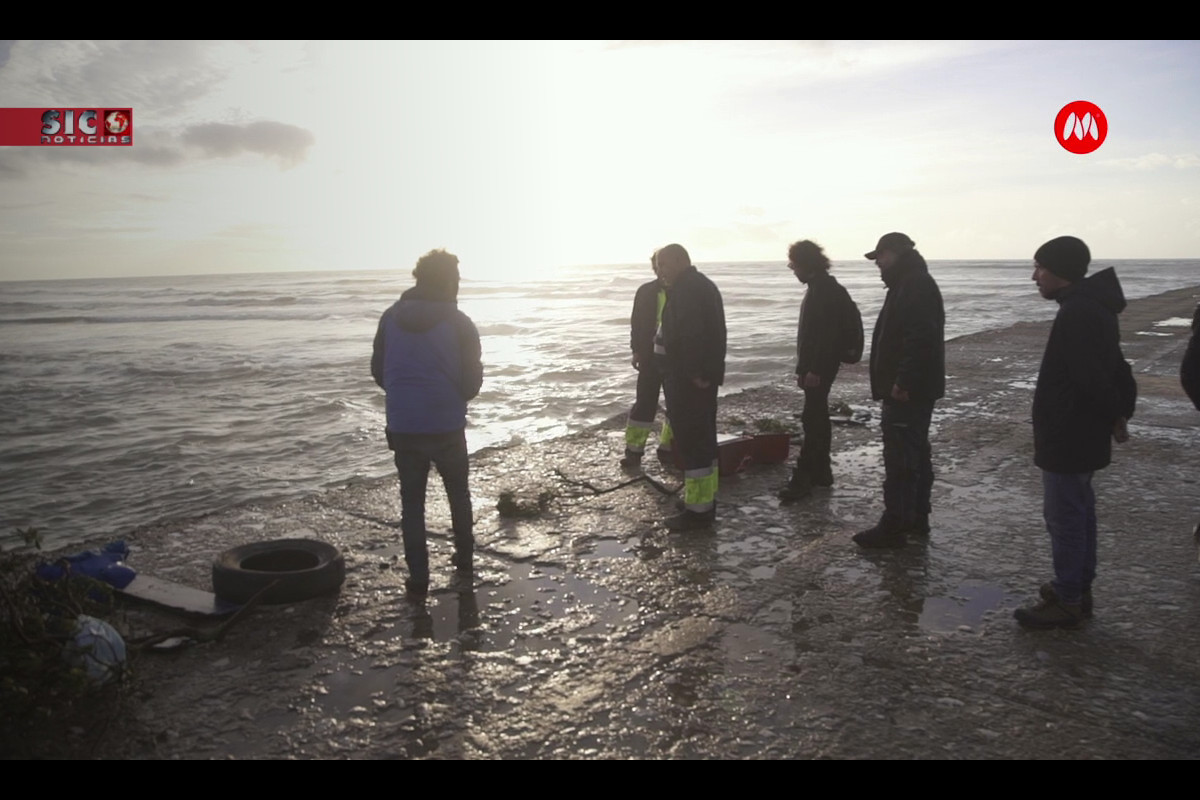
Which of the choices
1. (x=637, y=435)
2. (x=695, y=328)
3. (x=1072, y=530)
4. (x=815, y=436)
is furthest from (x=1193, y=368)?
(x=637, y=435)

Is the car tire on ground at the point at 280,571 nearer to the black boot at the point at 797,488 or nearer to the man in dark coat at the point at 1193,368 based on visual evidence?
the black boot at the point at 797,488

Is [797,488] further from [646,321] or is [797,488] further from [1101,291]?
[1101,291]

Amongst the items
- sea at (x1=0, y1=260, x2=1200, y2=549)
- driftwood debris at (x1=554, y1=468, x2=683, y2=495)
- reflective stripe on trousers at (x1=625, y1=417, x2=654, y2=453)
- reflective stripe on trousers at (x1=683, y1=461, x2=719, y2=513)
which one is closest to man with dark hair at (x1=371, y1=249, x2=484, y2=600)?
reflective stripe on trousers at (x1=683, y1=461, x2=719, y2=513)

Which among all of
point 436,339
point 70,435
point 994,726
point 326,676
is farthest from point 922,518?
point 70,435

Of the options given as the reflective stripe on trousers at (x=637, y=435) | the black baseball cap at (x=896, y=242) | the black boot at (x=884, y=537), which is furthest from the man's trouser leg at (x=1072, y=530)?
the reflective stripe on trousers at (x=637, y=435)

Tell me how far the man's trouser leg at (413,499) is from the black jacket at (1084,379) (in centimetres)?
362

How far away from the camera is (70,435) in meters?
11.3

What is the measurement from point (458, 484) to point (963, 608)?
3.15 m

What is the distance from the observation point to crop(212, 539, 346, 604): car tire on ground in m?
4.55

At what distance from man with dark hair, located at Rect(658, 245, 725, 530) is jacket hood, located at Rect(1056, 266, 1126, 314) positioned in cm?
235

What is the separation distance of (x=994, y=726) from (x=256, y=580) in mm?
3937

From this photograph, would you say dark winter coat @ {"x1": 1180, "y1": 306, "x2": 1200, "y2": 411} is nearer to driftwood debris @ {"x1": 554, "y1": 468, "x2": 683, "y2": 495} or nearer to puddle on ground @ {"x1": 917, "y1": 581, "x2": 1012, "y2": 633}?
puddle on ground @ {"x1": 917, "y1": 581, "x2": 1012, "y2": 633}
